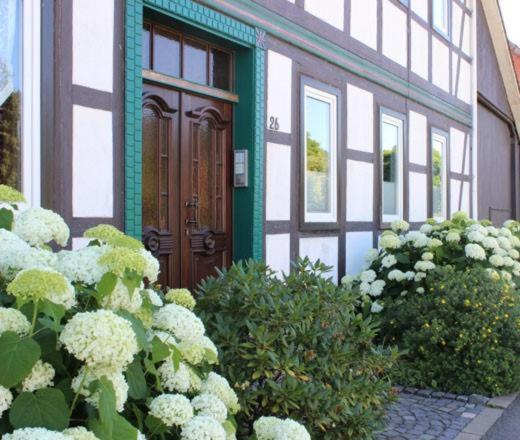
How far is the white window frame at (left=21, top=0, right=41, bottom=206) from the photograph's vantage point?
4.05m

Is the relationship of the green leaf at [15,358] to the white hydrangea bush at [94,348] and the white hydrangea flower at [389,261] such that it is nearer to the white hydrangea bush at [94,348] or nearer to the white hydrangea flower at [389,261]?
the white hydrangea bush at [94,348]

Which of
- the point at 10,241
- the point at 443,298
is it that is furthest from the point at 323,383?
the point at 443,298

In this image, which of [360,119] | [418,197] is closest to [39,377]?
[360,119]

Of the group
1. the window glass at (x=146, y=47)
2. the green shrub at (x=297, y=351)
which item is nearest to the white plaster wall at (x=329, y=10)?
the window glass at (x=146, y=47)

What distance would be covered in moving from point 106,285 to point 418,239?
559 centimetres

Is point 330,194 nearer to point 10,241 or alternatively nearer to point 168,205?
point 168,205

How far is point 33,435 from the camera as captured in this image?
141 centimetres

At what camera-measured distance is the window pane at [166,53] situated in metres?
5.26

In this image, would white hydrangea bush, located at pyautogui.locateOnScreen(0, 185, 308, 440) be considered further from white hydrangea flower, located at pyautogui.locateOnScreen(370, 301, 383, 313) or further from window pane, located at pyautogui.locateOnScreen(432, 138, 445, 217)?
window pane, located at pyautogui.locateOnScreen(432, 138, 445, 217)

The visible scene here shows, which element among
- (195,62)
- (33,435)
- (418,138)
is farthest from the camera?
(418,138)

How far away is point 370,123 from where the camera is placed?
8.15m

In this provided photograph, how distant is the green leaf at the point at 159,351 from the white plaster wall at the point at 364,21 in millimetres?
6446

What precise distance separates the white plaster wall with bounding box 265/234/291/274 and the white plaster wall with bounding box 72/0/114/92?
7.40ft

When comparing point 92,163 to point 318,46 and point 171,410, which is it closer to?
point 171,410
